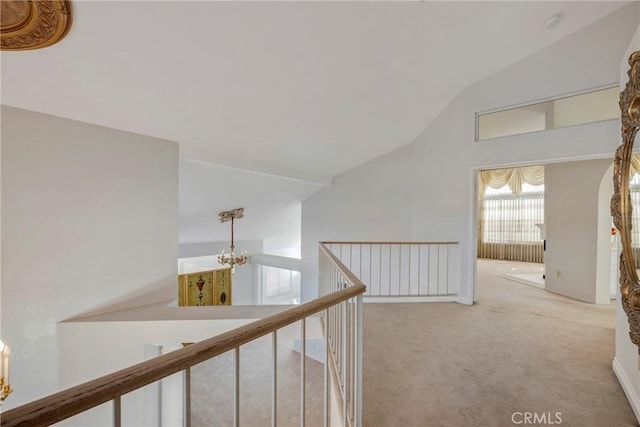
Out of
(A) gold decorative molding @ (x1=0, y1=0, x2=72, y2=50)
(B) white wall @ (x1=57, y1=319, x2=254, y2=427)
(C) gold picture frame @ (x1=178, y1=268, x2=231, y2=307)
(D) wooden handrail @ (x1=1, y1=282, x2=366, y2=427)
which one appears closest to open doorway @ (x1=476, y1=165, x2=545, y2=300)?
(C) gold picture frame @ (x1=178, y1=268, x2=231, y2=307)

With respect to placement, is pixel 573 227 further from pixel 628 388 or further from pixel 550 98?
pixel 628 388

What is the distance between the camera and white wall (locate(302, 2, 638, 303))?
319cm

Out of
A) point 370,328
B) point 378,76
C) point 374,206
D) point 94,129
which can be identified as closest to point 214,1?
point 378,76

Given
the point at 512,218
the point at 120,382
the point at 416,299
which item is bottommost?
the point at 416,299

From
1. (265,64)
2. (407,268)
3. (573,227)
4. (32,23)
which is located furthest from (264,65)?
(573,227)

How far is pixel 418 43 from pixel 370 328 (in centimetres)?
296

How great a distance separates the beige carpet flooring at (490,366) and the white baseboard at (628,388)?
1.8 inches

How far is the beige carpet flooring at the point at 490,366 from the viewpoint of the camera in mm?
1842

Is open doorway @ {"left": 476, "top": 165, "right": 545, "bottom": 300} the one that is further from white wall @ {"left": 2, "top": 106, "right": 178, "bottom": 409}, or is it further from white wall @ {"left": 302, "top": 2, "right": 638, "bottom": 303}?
white wall @ {"left": 2, "top": 106, "right": 178, "bottom": 409}

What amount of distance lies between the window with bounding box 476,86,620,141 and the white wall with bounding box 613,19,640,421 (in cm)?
137

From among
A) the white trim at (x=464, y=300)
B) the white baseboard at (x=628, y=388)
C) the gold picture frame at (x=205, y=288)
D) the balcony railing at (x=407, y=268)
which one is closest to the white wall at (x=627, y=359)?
the white baseboard at (x=628, y=388)

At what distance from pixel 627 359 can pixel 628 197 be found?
116cm

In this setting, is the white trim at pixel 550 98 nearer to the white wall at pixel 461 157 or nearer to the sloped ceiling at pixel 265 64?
the white wall at pixel 461 157

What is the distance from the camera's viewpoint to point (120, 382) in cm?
69
